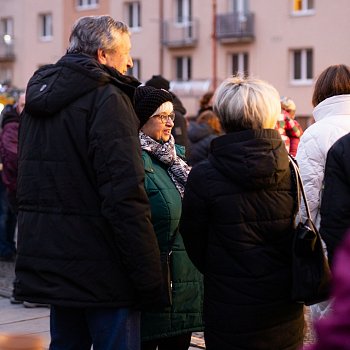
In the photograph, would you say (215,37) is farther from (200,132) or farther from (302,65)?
(200,132)

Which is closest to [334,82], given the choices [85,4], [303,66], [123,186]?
[123,186]

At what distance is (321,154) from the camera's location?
4.36 metres

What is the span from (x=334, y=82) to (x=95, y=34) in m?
1.45

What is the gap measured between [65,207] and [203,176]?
0.58 metres

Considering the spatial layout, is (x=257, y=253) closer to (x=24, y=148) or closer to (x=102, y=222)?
(x=102, y=222)

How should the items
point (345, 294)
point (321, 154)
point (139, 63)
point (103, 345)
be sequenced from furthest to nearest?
point (139, 63) → point (321, 154) → point (103, 345) → point (345, 294)

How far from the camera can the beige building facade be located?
3522 centimetres

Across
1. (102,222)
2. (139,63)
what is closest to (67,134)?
(102,222)

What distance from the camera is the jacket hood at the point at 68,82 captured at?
3428 mm

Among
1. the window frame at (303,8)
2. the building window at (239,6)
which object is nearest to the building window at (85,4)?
the building window at (239,6)

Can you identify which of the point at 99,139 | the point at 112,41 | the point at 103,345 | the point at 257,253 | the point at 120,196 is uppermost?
the point at 112,41

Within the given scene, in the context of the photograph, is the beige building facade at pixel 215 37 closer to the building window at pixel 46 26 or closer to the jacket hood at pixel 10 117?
the building window at pixel 46 26

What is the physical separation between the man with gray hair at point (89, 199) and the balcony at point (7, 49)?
4409 cm

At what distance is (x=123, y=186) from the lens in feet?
10.9
